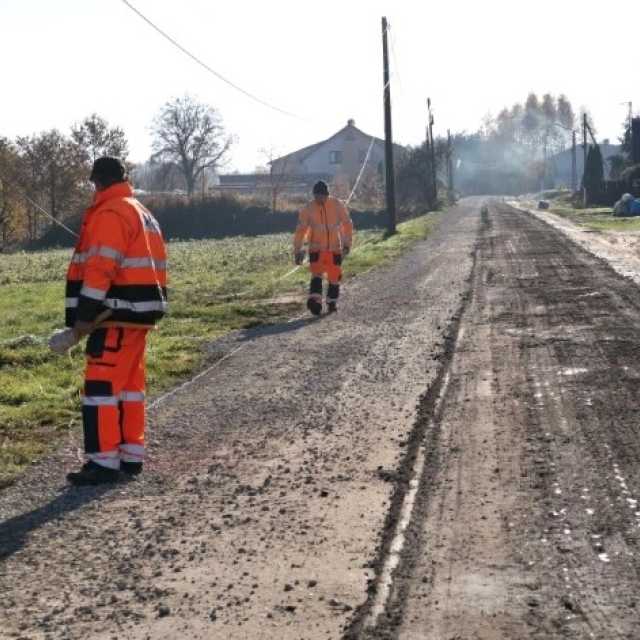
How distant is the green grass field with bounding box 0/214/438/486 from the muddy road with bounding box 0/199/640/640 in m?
0.63

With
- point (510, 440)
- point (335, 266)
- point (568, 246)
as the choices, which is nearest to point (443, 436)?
point (510, 440)

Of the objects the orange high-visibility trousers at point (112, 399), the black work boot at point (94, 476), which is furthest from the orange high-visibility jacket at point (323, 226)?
the black work boot at point (94, 476)

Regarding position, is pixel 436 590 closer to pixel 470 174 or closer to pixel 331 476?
pixel 331 476

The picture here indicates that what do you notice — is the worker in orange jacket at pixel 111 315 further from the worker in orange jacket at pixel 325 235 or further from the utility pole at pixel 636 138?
the utility pole at pixel 636 138

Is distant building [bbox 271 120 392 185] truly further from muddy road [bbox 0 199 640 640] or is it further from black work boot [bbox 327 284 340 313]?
muddy road [bbox 0 199 640 640]

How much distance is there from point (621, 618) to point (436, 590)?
732mm

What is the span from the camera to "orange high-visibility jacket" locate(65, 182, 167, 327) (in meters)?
6.29

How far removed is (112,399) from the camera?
20.9 feet

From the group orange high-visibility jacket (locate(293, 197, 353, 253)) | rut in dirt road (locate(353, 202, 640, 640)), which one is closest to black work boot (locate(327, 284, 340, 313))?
orange high-visibility jacket (locate(293, 197, 353, 253))

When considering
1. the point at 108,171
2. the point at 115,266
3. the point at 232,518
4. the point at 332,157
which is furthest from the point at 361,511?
the point at 332,157

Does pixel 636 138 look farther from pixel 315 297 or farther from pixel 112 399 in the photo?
pixel 112 399

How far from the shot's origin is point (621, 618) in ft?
13.4

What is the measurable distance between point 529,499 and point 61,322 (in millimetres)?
11232

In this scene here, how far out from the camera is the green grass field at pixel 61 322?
8.15 meters
